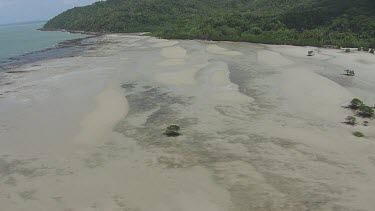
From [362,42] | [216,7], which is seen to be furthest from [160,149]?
[216,7]

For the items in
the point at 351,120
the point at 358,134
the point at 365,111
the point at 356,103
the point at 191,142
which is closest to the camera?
the point at 358,134

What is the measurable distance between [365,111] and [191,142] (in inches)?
479

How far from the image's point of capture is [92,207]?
61.2ft

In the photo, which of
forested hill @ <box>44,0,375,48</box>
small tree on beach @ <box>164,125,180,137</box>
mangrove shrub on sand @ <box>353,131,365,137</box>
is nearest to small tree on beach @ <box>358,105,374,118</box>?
mangrove shrub on sand @ <box>353,131,365,137</box>

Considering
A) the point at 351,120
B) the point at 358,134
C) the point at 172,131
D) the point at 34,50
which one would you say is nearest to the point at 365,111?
the point at 351,120

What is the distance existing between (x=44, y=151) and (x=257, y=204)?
1368cm

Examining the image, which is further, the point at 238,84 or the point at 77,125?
the point at 238,84

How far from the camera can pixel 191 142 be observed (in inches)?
1019

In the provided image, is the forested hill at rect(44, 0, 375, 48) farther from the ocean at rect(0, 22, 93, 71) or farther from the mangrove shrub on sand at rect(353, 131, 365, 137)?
the mangrove shrub on sand at rect(353, 131, 365, 137)

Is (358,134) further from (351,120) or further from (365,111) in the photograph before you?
(365,111)

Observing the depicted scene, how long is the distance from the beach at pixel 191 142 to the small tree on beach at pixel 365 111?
4.03 feet

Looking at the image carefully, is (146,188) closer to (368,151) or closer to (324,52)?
(368,151)

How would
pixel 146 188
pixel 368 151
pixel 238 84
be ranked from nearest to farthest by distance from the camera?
1. pixel 146 188
2. pixel 368 151
3. pixel 238 84

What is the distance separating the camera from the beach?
757 inches
